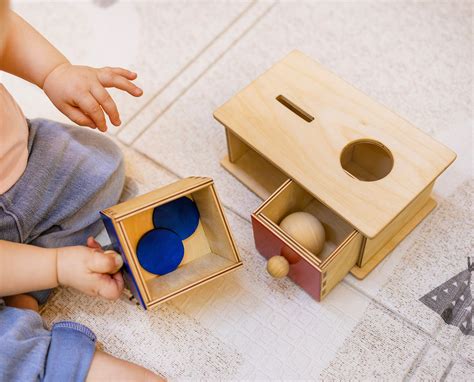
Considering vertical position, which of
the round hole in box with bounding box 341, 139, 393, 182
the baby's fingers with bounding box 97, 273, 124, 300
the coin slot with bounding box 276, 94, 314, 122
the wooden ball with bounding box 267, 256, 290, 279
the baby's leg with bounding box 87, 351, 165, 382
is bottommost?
the baby's leg with bounding box 87, 351, 165, 382

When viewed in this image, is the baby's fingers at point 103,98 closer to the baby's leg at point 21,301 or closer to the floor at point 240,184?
the floor at point 240,184

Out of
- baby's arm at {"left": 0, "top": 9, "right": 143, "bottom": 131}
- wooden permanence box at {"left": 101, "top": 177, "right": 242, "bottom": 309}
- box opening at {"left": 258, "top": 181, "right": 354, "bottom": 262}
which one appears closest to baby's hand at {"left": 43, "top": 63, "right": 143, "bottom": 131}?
baby's arm at {"left": 0, "top": 9, "right": 143, "bottom": 131}

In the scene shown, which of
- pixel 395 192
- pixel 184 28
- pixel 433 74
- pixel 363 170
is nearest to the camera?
pixel 395 192

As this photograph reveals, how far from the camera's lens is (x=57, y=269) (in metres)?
0.76

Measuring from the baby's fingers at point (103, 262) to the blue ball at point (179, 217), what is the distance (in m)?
0.10

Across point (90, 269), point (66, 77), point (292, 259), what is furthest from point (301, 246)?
point (66, 77)

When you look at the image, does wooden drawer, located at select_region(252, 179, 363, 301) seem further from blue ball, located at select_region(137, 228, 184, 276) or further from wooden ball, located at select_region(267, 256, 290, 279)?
blue ball, located at select_region(137, 228, 184, 276)

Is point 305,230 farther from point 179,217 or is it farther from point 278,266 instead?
point 179,217

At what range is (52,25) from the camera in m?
1.12

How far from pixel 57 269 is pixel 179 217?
176mm

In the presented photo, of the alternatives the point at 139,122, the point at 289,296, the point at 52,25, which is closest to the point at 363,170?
the point at 289,296

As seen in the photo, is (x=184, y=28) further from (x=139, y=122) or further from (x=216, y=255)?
(x=216, y=255)

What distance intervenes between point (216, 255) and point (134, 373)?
186mm

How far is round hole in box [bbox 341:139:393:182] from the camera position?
79cm
